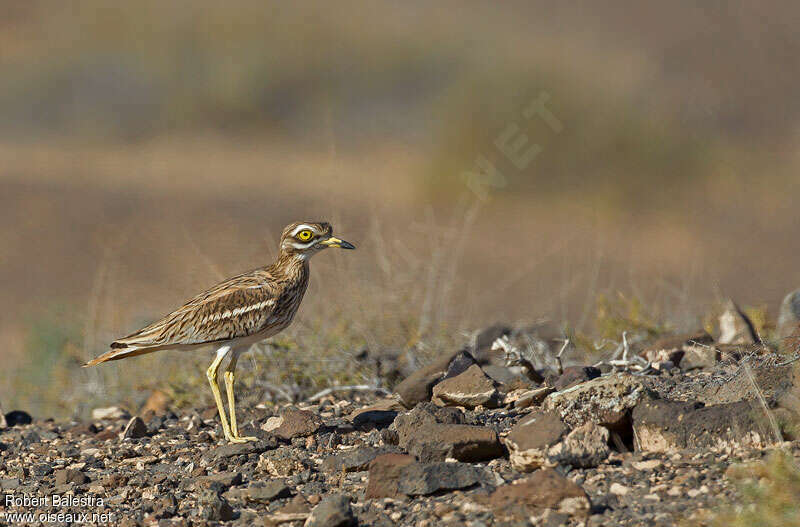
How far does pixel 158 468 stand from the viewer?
16.8 ft

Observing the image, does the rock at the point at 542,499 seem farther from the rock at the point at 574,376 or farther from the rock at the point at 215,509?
the rock at the point at 574,376

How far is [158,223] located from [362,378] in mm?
11246

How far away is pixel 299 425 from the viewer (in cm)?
518

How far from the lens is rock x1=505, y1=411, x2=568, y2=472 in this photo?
4.20 metres

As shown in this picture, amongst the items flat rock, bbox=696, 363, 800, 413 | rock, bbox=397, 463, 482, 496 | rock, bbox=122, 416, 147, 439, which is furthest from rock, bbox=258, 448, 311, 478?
flat rock, bbox=696, 363, 800, 413

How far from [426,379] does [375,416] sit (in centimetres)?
44

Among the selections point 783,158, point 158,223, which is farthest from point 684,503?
point 783,158

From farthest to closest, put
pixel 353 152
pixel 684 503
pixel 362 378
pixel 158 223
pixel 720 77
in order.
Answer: pixel 720 77 < pixel 353 152 < pixel 158 223 < pixel 362 378 < pixel 684 503

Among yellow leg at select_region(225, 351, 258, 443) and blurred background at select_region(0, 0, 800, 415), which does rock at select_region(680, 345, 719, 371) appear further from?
yellow leg at select_region(225, 351, 258, 443)

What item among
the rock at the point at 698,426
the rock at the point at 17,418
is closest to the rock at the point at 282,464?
the rock at the point at 698,426

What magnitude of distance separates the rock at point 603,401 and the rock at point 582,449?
129mm

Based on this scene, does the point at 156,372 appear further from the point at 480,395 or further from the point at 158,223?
the point at 158,223

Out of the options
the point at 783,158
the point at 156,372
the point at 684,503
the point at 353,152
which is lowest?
the point at 684,503

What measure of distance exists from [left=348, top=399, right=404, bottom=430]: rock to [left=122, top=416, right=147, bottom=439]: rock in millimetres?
1168
